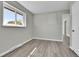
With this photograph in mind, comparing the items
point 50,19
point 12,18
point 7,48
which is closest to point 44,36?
point 50,19

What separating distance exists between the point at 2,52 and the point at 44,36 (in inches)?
166

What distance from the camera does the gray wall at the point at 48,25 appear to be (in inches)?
240

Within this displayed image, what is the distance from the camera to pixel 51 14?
20.9ft

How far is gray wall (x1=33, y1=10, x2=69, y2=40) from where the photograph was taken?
6.10 metres

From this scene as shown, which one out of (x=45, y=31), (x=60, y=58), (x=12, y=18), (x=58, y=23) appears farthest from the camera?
(x=45, y=31)

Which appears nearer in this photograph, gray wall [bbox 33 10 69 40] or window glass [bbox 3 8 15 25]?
window glass [bbox 3 8 15 25]

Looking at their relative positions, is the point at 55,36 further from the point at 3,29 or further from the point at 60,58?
the point at 3,29

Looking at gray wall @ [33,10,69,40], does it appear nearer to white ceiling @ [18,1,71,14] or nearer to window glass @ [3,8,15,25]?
white ceiling @ [18,1,71,14]

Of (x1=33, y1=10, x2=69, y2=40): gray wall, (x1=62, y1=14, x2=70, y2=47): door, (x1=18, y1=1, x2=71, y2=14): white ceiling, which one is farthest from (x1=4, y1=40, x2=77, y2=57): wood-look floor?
(x1=33, y1=10, x2=69, y2=40): gray wall

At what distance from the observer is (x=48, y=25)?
258 inches

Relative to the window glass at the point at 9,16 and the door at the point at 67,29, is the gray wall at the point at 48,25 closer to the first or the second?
the door at the point at 67,29

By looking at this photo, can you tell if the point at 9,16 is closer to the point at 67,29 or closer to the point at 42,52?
the point at 42,52

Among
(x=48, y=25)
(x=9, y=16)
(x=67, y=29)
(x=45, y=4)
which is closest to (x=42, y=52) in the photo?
(x=9, y=16)

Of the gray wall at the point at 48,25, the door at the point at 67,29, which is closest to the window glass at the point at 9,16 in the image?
the door at the point at 67,29
